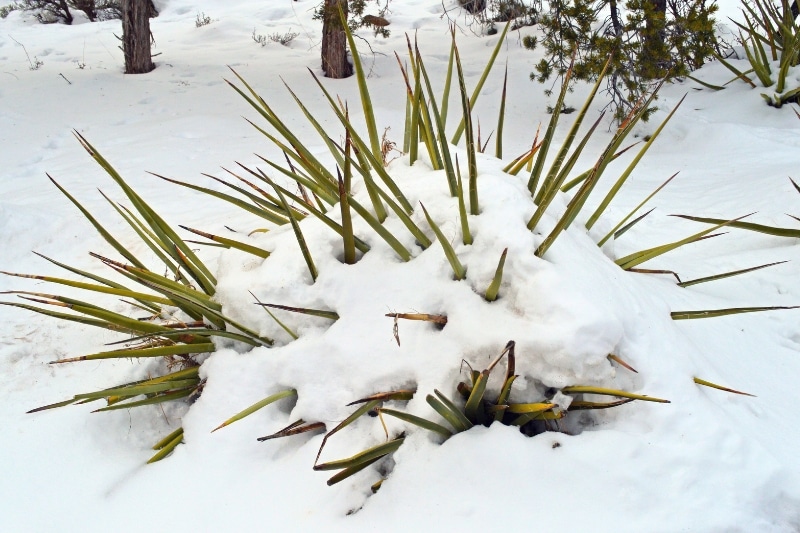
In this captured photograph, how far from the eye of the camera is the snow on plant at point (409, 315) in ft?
4.29

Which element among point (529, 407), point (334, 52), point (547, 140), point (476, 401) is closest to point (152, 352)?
point (476, 401)

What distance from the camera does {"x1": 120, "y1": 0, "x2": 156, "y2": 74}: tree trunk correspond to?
6.04 m

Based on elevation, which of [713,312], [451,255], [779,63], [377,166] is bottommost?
[713,312]

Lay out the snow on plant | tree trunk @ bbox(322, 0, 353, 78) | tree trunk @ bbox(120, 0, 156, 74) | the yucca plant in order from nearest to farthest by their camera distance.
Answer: the snow on plant
the yucca plant
tree trunk @ bbox(322, 0, 353, 78)
tree trunk @ bbox(120, 0, 156, 74)

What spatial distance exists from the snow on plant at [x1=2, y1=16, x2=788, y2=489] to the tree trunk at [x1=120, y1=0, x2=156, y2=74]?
549 centimetres

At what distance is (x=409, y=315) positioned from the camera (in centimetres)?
137

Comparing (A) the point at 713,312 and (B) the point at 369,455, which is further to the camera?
(A) the point at 713,312

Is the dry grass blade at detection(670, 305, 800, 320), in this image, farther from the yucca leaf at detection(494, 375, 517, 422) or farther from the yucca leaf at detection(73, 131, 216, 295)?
the yucca leaf at detection(73, 131, 216, 295)

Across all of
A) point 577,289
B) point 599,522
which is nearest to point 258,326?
point 577,289

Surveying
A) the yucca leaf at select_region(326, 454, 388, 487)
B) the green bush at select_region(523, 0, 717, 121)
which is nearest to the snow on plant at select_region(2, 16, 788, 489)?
the yucca leaf at select_region(326, 454, 388, 487)

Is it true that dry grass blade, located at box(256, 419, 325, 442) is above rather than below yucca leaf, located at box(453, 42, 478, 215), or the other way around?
below

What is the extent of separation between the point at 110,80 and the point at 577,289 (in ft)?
21.4

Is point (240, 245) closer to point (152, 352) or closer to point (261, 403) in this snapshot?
point (152, 352)

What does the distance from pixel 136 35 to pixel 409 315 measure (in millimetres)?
6478
